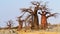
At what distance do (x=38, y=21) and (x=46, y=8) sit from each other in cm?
254

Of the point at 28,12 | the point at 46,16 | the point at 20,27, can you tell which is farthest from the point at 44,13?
the point at 20,27

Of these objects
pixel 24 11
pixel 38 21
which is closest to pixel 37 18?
pixel 38 21

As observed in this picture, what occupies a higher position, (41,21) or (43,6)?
(43,6)

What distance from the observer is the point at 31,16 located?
20797 mm

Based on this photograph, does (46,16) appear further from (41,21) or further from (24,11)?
(24,11)

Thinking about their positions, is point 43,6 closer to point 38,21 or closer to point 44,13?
point 44,13

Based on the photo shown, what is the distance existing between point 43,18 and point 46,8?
1.40 metres

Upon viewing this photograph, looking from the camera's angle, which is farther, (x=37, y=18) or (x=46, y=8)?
(x=37, y=18)

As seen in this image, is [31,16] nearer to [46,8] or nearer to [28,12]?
[28,12]

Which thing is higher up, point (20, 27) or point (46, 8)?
point (46, 8)

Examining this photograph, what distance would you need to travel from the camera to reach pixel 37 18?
21.0 m

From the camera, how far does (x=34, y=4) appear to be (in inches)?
774

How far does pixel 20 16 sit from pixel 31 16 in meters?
1.34

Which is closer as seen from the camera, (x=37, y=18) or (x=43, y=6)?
(x=43, y=6)
